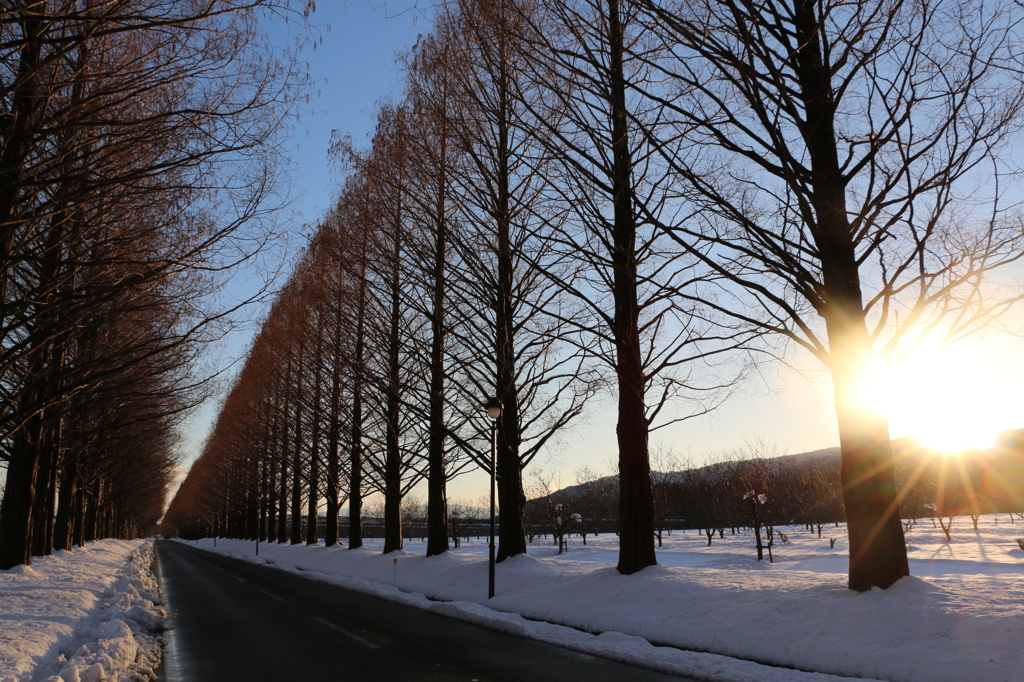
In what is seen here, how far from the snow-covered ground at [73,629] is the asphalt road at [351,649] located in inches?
17.9

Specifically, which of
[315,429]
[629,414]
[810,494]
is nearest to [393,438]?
[315,429]

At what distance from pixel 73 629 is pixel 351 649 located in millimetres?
3652

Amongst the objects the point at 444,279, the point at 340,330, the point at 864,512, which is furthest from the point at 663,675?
the point at 340,330

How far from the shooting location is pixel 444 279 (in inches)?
626

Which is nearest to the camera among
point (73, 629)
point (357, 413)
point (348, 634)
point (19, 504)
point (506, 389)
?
point (73, 629)

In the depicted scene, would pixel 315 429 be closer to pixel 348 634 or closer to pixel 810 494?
pixel 348 634

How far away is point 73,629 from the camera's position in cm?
864

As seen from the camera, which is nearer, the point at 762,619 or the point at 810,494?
the point at 762,619

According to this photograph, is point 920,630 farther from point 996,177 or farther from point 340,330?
point 340,330

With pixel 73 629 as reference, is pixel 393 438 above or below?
above

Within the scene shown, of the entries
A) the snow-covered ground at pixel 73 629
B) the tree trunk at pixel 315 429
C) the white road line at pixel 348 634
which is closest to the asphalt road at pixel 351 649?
the white road line at pixel 348 634

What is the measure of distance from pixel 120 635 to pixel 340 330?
46.5 ft

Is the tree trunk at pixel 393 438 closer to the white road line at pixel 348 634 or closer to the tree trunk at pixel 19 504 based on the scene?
the white road line at pixel 348 634

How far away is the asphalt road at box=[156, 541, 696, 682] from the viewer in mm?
7184
